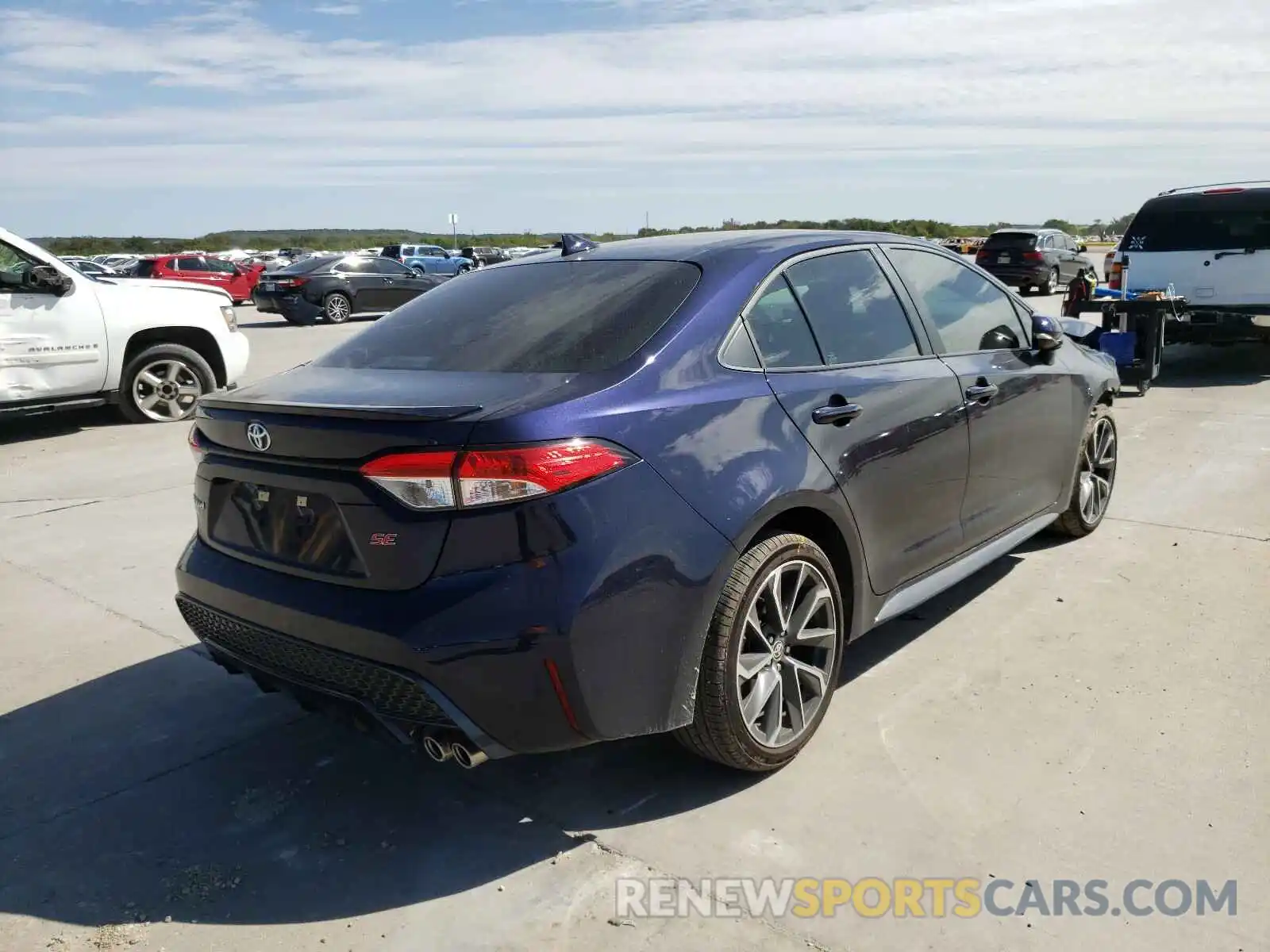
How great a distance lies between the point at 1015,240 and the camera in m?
25.3

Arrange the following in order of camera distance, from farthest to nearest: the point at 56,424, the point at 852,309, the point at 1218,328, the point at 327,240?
the point at 327,240 → the point at 1218,328 → the point at 56,424 → the point at 852,309

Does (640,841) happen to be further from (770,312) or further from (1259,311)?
(1259,311)

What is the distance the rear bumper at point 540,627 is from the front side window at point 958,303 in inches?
69.5

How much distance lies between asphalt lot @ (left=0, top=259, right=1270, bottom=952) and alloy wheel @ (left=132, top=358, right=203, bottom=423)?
514 cm

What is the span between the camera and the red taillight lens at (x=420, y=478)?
2.64m

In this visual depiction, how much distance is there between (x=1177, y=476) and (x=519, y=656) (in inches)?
231

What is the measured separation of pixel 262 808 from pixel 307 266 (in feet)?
68.9

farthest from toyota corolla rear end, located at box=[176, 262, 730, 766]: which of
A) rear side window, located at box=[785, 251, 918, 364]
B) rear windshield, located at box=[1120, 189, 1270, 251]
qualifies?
rear windshield, located at box=[1120, 189, 1270, 251]

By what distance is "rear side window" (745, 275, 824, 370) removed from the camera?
335 cm

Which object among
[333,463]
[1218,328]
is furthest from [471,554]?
[1218,328]

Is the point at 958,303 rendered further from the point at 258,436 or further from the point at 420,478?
the point at 258,436

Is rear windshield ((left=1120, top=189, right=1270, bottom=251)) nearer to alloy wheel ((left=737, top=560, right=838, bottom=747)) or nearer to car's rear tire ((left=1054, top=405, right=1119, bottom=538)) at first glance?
car's rear tire ((left=1054, top=405, right=1119, bottom=538))

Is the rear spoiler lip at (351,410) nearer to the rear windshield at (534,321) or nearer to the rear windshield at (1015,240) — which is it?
the rear windshield at (534,321)

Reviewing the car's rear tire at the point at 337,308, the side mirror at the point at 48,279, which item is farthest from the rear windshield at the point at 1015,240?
the side mirror at the point at 48,279
